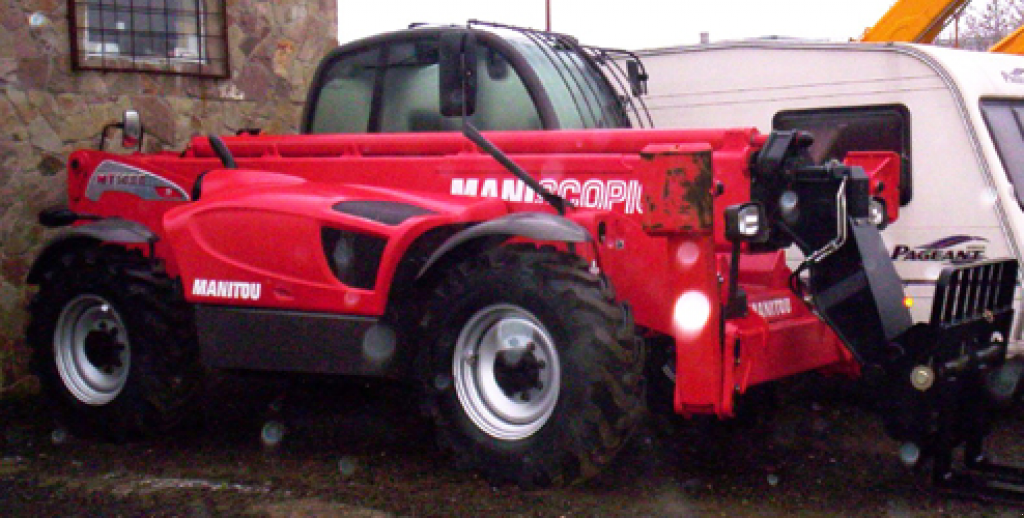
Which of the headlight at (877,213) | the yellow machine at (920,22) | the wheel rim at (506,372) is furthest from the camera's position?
the yellow machine at (920,22)

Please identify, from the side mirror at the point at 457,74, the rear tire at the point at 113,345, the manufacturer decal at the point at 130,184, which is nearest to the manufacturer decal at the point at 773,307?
the side mirror at the point at 457,74

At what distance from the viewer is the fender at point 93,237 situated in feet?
22.7

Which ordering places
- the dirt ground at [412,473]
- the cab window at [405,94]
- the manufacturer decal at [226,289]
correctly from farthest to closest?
the cab window at [405,94], the manufacturer decal at [226,289], the dirt ground at [412,473]

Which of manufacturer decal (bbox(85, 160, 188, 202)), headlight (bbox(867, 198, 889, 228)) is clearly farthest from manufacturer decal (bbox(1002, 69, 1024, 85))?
manufacturer decal (bbox(85, 160, 188, 202))

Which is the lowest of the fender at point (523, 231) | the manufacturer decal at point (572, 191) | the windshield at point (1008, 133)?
the fender at point (523, 231)

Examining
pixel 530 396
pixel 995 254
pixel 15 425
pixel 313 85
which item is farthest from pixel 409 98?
pixel 995 254

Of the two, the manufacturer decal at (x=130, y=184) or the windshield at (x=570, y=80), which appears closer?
the windshield at (x=570, y=80)

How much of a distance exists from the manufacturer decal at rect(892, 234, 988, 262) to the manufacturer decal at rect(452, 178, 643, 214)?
275 centimetres

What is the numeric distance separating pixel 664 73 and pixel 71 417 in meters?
4.81

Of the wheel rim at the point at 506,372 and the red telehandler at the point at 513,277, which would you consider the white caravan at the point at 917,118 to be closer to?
the red telehandler at the point at 513,277

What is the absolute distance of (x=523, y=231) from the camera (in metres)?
5.57

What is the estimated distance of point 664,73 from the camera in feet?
30.1

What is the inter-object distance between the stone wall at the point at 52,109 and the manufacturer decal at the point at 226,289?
2643 millimetres

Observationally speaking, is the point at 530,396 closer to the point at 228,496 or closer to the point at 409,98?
the point at 228,496
